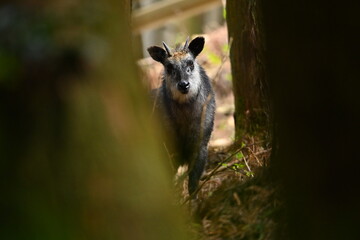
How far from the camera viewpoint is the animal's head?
307 inches

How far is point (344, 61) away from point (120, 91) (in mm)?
1141

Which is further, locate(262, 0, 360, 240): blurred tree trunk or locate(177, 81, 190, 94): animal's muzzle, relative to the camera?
locate(177, 81, 190, 94): animal's muzzle

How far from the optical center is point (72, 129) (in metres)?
2.75

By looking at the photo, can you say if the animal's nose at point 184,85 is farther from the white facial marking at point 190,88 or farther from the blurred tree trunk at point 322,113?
the blurred tree trunk at point 322,113

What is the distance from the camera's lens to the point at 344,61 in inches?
129

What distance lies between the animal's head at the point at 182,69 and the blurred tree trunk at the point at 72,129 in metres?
4.87

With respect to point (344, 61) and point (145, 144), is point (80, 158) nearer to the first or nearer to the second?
point (145, 144)

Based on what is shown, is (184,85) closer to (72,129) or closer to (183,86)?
(183,86)

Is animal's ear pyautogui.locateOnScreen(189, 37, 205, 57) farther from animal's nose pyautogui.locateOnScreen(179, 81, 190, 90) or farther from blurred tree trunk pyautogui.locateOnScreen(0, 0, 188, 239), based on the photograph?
blurred tree trunk pyautogui.locateOnScreen(0, 0, 188, 239)

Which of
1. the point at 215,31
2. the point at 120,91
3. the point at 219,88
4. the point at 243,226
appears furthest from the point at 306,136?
→ the point at 215,31

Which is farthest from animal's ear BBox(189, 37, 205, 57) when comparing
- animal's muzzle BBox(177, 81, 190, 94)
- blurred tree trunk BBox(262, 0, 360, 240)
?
blurred tree trunk BBox(262, 0, 360, 240)

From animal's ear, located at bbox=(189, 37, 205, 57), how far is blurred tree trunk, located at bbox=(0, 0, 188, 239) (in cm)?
514

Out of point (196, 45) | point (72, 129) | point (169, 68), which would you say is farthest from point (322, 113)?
point (196, 45)

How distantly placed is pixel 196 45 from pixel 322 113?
4.88m
